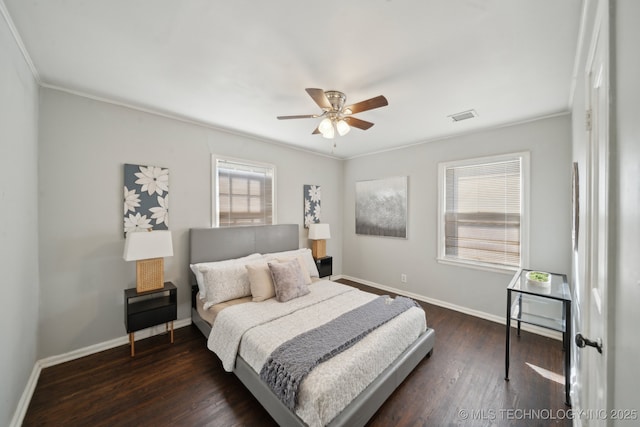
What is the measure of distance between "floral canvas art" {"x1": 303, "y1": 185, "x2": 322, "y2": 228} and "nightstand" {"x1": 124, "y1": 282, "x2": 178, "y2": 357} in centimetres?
242

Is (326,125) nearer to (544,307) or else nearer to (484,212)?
(484,212)

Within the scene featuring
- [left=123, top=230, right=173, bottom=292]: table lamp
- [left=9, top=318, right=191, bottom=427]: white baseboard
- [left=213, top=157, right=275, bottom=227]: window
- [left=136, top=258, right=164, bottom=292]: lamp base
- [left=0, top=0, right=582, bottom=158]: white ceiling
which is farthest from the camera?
[left=213, top=157, right=275, bottom=227]: window

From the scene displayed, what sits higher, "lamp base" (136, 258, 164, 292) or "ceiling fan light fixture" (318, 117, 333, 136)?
"ceiling fan light fixture" (318, 117, 333, 136)

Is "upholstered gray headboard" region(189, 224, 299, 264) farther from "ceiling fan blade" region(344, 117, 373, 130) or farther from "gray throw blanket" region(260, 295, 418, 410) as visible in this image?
"ceiling fan blade" region(344, 117, 373, 130)

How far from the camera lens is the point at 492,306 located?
3.35 metres

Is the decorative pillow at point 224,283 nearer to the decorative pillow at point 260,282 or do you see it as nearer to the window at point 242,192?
the decorative pillow at point 260,282

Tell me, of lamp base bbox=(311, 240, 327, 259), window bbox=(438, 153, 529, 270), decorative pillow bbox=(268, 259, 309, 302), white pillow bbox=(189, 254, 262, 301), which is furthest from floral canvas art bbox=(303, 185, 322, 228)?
window bbox=(438, 153, 529, 270)

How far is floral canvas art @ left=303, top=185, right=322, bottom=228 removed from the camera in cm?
455

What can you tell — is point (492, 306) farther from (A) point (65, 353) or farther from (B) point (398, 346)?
(A) point (65, 353)

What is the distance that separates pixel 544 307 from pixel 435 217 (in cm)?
166

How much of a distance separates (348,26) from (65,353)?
3.81 meters

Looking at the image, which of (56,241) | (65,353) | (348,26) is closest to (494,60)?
(348,26)

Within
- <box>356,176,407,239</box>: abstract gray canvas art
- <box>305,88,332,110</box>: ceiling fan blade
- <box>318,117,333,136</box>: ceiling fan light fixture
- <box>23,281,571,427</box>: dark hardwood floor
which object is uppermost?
<box>305,88,332,110</box>: ceiling fan blade

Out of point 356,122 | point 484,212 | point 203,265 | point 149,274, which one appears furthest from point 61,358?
point 484,212
